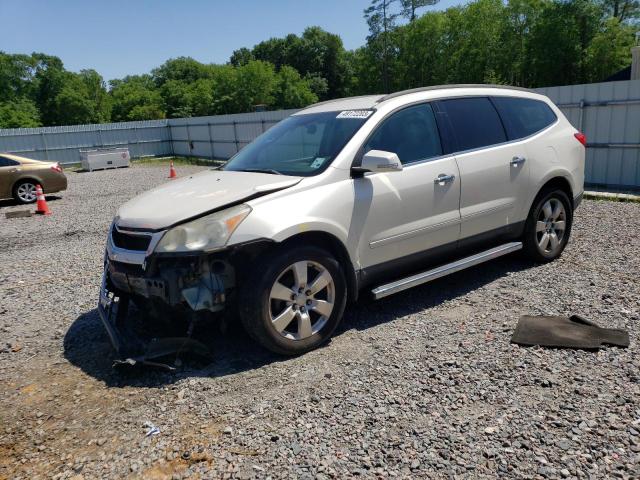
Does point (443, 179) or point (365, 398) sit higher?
point (443, 179)

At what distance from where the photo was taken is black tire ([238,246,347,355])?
3570 millimetres

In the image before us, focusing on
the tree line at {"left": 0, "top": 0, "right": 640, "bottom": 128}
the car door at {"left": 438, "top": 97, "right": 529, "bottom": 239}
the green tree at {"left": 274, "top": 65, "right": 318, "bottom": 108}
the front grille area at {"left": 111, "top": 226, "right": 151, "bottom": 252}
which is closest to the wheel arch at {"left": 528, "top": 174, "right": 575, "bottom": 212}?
the car door at {"left": 438, "top": 97, "right": 529, "bottom": 239}

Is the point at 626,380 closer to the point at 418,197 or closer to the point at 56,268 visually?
the point at 418,197

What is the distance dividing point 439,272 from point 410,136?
4.06ft

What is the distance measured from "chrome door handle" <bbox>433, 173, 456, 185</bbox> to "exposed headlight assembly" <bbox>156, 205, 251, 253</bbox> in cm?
179

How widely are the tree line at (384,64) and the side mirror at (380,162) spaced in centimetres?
5097

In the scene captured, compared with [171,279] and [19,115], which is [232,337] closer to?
[171,279]

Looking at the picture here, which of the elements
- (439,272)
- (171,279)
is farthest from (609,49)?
(171,279)

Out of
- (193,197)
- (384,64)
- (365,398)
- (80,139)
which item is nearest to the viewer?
(365,398)

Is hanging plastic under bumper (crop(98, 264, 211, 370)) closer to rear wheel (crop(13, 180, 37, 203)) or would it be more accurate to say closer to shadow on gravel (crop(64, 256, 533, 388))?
shadow on gravel (crop(64, 256, 533, 388))

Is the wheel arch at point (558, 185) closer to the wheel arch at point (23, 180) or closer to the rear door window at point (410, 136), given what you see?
the rear door window at point (410, 136)

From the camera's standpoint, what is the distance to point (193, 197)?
3.94 meters

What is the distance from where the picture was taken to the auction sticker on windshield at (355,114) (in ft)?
14.4

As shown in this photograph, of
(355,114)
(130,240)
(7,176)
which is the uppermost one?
(355,114)
